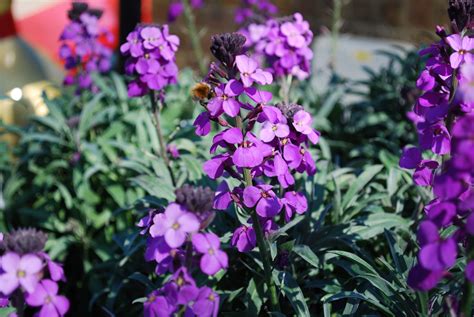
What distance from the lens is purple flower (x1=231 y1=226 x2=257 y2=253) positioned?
1943mm

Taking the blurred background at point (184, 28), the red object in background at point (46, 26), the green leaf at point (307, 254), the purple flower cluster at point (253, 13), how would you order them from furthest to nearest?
the red object in background at point (46, 26)
the blurred background at point (184, 28)
the purple flower cluster at point (253, 13)
the green leaf at point (307, 254)

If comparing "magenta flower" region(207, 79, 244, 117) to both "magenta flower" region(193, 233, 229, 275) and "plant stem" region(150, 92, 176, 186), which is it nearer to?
"magenta flower" region(193, 233, 229, 275)

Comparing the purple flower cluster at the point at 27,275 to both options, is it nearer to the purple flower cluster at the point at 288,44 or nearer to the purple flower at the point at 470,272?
the purple flower at the point at 470,272

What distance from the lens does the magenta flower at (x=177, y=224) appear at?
1546 mm

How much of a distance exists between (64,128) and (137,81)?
1.21 m

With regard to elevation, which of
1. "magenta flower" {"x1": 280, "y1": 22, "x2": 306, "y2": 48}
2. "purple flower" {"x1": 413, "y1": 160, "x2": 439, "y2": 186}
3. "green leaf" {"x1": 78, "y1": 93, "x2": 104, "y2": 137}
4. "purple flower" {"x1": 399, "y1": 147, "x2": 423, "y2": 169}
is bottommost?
"green leaf" {"x1": 78, "y1": 93, "x2": 104, "y2": 137}

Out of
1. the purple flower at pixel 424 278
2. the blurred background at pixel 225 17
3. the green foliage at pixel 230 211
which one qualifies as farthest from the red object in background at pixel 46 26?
the purple flower at pixel 424 278

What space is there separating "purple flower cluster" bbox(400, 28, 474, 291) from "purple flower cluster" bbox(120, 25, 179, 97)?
1.02m

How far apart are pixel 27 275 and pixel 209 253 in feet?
1.46

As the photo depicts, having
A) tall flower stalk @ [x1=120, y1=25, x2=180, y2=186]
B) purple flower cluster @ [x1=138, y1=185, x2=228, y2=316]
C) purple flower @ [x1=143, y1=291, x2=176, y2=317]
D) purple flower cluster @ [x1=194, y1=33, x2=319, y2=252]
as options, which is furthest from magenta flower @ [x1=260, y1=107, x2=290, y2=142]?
tall flower stalk @ [x1=120, y1=25, x2=180, y2=186]

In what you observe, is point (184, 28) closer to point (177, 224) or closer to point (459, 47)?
point (459, 47)

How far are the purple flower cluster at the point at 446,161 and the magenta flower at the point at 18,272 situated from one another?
0.92m

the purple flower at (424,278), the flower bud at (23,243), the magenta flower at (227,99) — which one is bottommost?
the purple flower at (424,278)

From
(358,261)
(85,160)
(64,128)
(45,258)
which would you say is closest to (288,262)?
(358,261)
